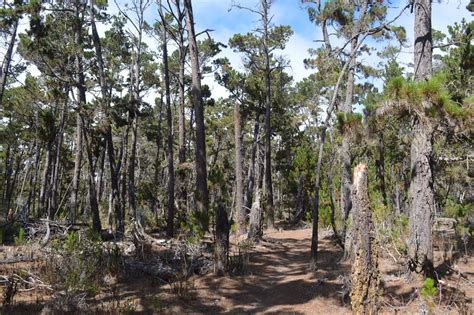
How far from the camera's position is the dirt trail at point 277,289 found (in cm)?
693

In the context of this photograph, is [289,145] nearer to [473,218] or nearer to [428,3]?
[473,218]

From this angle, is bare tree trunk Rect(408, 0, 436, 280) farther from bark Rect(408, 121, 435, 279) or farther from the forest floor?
the forest floor

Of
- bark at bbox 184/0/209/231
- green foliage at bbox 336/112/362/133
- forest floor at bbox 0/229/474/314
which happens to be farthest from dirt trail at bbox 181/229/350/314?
green foliage at bbox 336/112/362/133

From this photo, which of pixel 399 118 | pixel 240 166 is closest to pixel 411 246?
pixel 399 118

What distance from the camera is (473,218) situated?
446 inches

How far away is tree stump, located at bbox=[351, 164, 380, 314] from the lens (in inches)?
157

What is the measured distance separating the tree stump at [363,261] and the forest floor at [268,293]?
5.19ft

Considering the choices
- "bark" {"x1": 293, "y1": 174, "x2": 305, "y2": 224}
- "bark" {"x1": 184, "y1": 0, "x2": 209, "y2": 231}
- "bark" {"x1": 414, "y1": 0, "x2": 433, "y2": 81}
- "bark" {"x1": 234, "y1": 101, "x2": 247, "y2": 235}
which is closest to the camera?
"bark" {"x1": 414, "y1": 0, "x2": 433, "y2": 81}

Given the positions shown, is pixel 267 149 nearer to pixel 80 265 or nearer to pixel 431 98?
pixel 80 265

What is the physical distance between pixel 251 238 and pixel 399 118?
296 inches

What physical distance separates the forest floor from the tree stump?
1.58 meters

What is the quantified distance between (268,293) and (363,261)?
4.10 meters

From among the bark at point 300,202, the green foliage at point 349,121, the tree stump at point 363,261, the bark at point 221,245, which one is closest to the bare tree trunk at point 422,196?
the green foliage at point 349,121

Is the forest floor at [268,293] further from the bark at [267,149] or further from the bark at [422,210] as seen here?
the bark at [267,149]
